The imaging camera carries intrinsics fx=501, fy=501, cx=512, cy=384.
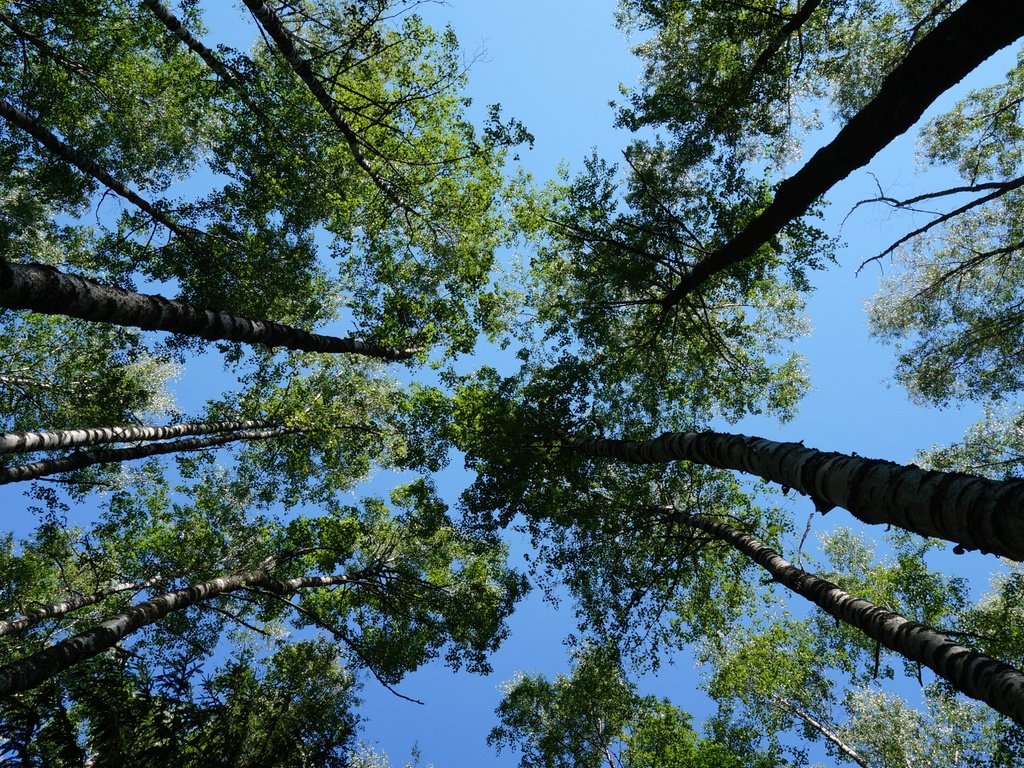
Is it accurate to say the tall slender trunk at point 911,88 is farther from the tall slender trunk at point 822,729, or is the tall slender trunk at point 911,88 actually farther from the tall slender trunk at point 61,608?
the tall slender trunk at point 61,608

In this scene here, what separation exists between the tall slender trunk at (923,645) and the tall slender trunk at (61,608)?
1434cm

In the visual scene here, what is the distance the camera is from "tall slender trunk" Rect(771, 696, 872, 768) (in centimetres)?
1297

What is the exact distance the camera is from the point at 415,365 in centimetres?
1570

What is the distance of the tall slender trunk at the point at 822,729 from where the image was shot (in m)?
13.0

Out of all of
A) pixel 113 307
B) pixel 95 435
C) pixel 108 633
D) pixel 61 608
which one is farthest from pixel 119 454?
pixel 113 307

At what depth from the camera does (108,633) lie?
743 centimetres

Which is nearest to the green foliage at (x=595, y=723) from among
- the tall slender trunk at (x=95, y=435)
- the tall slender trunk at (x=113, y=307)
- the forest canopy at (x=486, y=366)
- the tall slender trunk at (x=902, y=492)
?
the forest canopy at (x=486, y=366)

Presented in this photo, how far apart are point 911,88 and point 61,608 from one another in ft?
62.3

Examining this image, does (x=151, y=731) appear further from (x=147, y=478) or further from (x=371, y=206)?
(x=147, y=478)

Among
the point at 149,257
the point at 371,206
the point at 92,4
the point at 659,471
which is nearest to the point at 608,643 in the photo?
the point at 659,471

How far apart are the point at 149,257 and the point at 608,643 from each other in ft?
45.4

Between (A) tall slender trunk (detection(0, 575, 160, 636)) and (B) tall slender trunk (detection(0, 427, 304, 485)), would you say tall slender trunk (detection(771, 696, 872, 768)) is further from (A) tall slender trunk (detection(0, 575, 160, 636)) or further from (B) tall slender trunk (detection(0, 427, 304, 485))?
(A) tall slender trunk (detection(0, 575, 160, 636))

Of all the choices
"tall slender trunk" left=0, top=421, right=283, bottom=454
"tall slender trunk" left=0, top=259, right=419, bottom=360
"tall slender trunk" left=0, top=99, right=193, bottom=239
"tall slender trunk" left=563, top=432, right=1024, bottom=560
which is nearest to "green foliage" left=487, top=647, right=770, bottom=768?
"tall slender trunk" left=563, top=432, right=1024, bottom=560

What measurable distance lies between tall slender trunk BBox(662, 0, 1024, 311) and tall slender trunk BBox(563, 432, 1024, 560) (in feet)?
9.82
